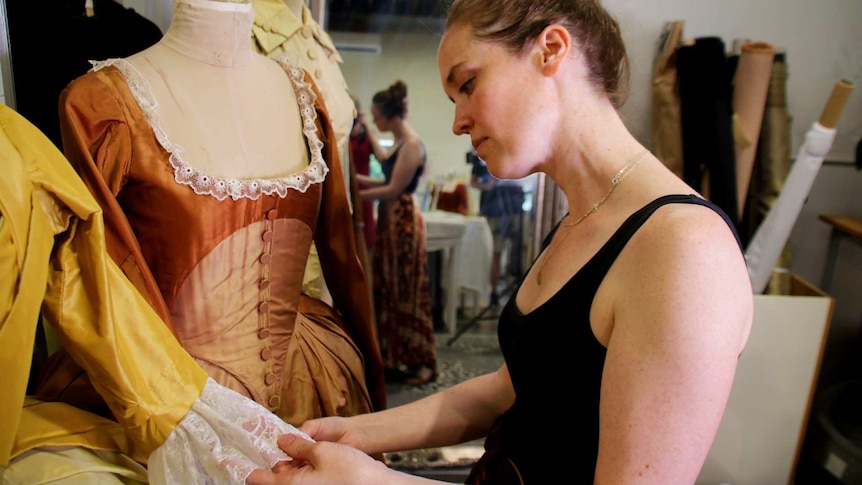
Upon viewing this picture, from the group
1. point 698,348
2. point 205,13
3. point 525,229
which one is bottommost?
point 525,229

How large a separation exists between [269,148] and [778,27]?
5.74 ft

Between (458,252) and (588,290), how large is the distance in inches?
59.2

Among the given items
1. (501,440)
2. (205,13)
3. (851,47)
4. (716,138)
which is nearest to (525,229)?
(716,138)

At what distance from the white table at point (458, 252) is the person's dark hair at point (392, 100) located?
1.21 ft

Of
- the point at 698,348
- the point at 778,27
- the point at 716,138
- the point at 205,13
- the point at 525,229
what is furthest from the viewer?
the point at 525,229

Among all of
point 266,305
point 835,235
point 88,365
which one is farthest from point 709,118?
point 88,365

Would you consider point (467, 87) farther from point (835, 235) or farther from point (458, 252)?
point (835, 235)

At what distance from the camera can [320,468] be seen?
2.46 feet

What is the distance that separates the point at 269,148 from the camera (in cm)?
97

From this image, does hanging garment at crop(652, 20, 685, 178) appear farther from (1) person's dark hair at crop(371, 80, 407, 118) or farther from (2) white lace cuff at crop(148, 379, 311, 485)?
(2) white lace cuff at crop(148, 379, 311, 485)

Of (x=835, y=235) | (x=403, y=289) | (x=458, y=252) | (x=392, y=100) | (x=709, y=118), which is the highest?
(x=709, y=118)

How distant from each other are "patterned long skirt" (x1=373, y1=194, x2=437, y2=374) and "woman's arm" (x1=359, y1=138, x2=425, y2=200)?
3cm

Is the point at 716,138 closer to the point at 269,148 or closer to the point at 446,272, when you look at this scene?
the point at 446,272

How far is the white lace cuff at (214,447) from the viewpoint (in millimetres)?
719
